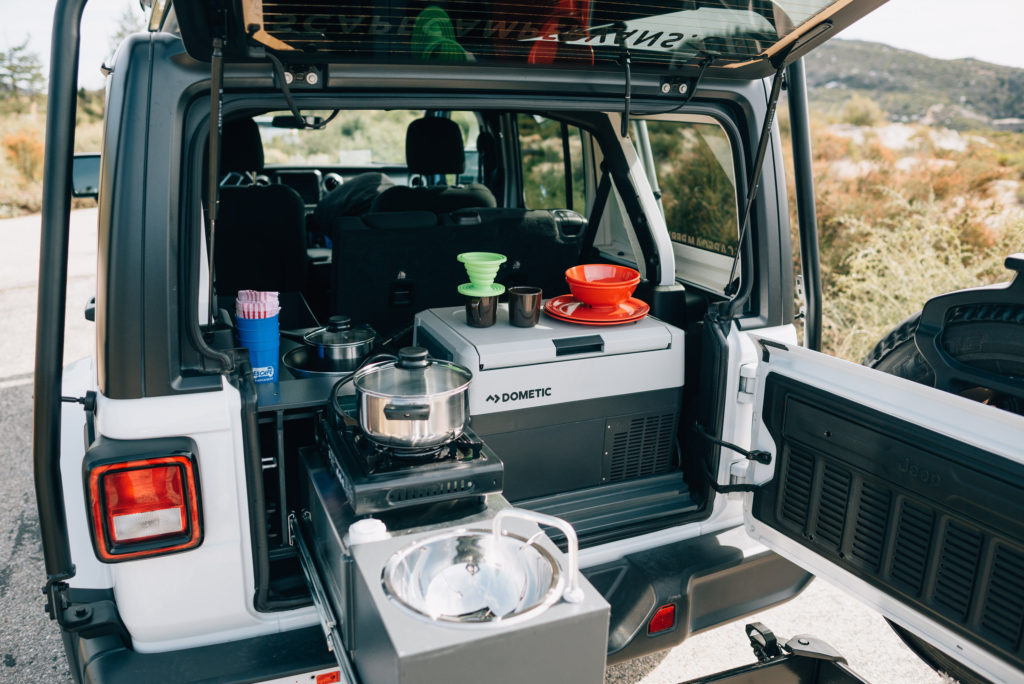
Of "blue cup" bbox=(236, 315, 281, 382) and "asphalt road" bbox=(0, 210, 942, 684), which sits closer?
"blue cup" bbox=(236, 315, 281, 382)

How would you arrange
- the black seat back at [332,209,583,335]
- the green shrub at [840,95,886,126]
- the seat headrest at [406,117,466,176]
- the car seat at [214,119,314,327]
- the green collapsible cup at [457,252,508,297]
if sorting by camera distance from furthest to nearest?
the green shrub at [840,95,886,126] → the seat headrest at [406,117,466,176] → the car seat at [214,119,314,327] → the black seat back at [332,209,583,335] → the green collapsible cup at [457,252,508,297]

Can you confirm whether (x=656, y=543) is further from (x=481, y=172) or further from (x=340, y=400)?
(x=481, y=172)

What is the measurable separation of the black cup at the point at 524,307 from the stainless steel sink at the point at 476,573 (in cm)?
92

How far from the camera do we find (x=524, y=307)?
2.23m

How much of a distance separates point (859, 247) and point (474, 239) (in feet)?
17.5

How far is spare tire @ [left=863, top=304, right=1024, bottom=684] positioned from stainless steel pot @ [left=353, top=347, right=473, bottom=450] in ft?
3.98

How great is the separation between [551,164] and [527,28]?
2.78 meters

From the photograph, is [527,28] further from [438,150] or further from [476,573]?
[438,150]

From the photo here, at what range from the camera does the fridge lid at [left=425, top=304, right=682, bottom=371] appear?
2051 mm

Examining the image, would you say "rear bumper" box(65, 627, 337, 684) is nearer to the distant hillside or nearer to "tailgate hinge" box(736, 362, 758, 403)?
"tailgate hinge" box(736, 362, 758, 403)

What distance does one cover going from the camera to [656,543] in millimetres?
2207

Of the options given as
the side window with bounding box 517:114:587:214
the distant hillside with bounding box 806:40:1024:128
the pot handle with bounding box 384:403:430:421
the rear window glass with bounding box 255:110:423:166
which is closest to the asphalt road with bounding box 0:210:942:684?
the pot handle with bounding box 384:403:430:421

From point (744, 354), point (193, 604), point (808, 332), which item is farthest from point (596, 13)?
point (193, 604)

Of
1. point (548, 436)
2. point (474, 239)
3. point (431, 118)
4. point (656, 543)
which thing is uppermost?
point (431, 118)
